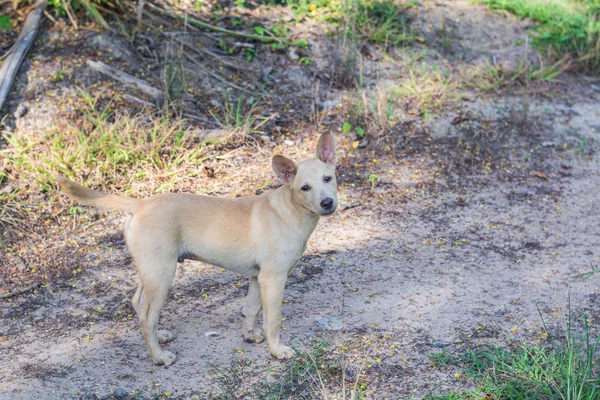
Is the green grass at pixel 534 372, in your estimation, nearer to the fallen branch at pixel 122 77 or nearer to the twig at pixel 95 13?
the fallen branch at pixel 122 77

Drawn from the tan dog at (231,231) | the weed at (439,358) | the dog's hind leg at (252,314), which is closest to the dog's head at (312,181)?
the tan dog at (231,231)

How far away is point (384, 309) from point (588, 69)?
237 inches

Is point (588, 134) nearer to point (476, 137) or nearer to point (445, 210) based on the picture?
point (476, 137)

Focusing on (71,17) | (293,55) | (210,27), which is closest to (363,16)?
(293,55)

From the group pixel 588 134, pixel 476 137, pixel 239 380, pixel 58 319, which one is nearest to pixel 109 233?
pixel 58 319

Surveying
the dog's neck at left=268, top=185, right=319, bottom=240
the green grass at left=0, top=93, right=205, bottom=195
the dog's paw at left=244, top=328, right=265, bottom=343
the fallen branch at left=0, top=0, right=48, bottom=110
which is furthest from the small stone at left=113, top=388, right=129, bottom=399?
the fallen branch at left=0, top=0, right=48, bottom=110

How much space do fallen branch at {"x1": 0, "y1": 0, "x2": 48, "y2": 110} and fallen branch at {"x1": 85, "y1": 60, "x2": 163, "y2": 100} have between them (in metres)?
0.68

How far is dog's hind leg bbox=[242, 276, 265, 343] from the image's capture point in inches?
193

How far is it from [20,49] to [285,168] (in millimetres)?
4555

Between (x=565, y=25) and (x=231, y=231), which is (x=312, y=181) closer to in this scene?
(x=231, y=231)

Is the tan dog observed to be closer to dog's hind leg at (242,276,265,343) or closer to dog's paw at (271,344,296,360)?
dog's paw at (271,344,296,360)

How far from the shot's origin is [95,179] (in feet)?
22.0

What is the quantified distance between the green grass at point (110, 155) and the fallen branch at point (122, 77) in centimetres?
61

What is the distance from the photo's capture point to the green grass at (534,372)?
3865mm
